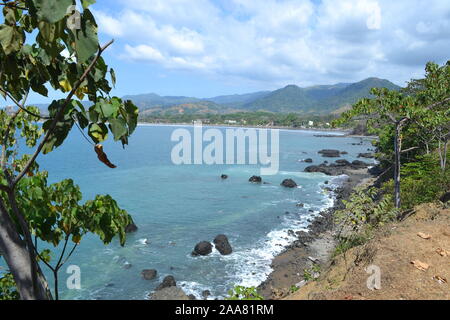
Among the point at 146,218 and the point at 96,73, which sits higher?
the point at 96,73

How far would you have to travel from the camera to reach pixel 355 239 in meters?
11.0

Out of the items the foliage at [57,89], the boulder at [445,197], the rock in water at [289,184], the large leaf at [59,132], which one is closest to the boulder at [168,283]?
the boulder at [445,197]

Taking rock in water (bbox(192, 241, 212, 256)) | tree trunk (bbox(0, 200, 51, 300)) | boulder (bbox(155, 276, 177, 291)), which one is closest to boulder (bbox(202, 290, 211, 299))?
boulder (bbox(155, 276, 177, 291))

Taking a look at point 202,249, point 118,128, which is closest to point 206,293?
point 202,249

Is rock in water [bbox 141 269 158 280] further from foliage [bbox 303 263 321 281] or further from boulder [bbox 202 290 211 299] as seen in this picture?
foliage [bbox 303 263 321 281]

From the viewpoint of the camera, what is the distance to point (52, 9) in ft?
4.31

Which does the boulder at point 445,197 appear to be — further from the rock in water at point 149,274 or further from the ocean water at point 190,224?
the rock in water at point 149,274

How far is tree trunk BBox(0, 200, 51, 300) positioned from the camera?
2092mm

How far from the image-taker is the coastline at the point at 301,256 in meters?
19.3
